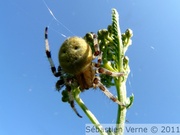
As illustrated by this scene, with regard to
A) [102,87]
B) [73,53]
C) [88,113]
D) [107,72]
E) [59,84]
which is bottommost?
[88,113]

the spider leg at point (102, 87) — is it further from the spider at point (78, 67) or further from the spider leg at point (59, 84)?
the spider leg at point (59, 84)

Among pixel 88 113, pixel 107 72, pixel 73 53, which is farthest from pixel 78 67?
pixel 88 113

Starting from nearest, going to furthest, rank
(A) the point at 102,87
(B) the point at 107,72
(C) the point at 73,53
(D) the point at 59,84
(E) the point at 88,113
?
(C) the point at 73,53 → (E) the point at 88,113 → (B) the point at 107,72 → (A) the point at 102,87 → (D) the point at 59,84

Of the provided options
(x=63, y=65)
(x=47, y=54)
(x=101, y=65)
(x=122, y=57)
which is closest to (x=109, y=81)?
(x=101, y=65)

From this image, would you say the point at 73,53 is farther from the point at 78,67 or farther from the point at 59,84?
the point at 59,84

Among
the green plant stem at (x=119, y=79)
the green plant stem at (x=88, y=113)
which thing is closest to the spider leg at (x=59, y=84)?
the green plant stem at (x=88, y=113)

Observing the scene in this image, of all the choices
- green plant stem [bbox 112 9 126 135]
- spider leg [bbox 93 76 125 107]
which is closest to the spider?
spider leg [bbox 93 76 125 107]

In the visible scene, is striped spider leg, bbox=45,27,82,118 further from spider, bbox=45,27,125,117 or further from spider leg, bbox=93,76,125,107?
spider leg, bbox=93,76,125,107

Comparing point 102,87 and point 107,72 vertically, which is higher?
point 107,72

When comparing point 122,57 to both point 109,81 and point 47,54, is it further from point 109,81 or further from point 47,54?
point 47,54
